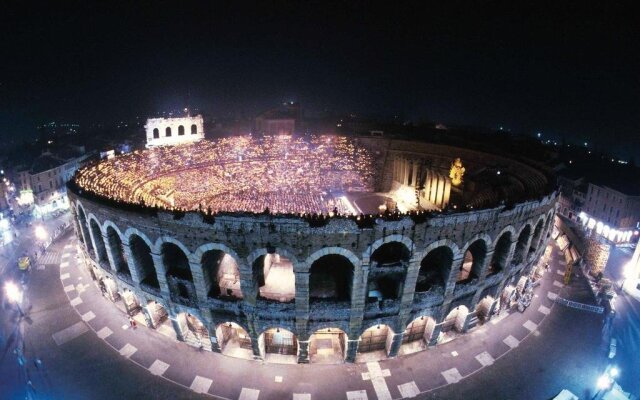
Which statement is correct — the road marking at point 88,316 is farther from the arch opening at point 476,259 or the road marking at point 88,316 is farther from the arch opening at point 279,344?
the arch opening at point 476,259

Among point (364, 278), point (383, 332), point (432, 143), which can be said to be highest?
point (432, 143)

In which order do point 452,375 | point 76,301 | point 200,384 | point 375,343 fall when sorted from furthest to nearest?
point 76,301, point 375,343, point 452,375, point 200,384

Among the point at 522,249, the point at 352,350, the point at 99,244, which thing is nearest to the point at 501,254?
the point at 522,249

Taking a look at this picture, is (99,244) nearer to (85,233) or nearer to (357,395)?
(85,233)

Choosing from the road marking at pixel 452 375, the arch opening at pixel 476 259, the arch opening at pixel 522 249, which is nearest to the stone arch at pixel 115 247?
the road marking at pixel 452 375

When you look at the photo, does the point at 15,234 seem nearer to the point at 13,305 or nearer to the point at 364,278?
the point at 13,305

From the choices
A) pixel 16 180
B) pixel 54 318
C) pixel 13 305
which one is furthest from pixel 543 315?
pixel 16 180

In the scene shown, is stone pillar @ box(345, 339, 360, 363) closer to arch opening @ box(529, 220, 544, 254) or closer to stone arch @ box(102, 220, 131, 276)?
stone arch @ box(102, 220, 131, 276)
